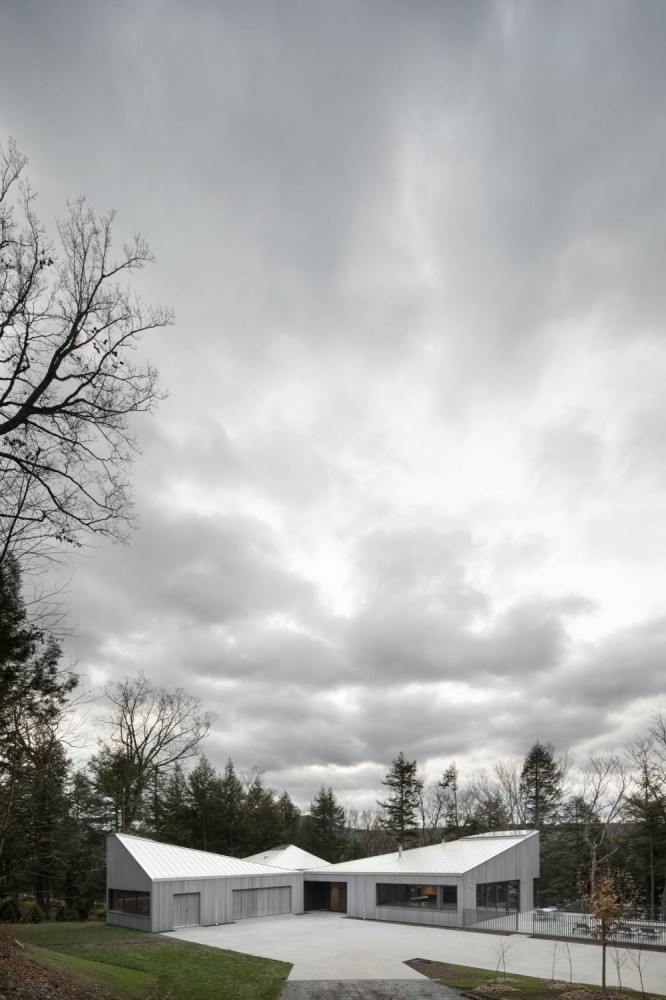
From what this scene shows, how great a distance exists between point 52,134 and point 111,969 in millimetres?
19811

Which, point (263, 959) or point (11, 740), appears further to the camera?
point (263, 959)

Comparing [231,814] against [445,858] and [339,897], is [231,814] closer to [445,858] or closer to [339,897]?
[339,897]

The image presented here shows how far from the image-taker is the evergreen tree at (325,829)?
175ft

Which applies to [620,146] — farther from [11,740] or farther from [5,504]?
[11,740]

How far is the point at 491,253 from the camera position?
47.6ft

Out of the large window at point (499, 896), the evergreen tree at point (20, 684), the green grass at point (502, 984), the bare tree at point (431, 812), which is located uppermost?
the evergreen tree at point (20, 684)

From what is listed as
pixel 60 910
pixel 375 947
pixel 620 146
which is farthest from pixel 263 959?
pixel 620 146

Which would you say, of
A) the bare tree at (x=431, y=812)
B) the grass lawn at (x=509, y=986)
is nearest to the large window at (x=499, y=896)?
the grass lawn at (x=509, y=986)

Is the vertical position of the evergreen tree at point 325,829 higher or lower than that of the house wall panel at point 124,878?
lower

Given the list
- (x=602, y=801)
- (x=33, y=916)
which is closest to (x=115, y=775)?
(x=33, y=916)

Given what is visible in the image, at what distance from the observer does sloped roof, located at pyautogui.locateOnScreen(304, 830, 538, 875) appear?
102 ft

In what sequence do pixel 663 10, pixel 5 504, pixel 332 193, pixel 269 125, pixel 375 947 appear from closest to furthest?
pixel 663 10, pixel 5 504, pixel 269 125, pixel 332 193, pixel 375 947

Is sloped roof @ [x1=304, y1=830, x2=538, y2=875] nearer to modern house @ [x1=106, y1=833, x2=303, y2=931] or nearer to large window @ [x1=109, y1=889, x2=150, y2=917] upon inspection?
modern house @ [x1=106, y1=833, x2=303, y2=931]

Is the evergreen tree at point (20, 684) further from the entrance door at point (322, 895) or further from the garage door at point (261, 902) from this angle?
the entrance door at point (322, 895)
